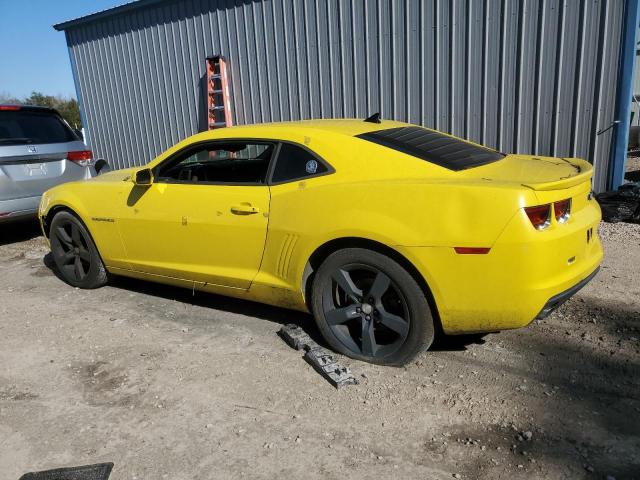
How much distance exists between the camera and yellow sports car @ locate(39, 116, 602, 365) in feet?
8.71

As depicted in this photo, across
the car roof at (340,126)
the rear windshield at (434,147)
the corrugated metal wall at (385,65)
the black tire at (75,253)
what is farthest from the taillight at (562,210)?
the black tire at (75,253)

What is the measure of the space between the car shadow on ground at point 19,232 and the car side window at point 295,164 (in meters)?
5.36

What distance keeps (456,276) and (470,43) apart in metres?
4.54

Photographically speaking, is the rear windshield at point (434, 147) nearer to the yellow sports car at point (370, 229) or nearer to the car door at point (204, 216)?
the yellow sports car at point (370, 229)

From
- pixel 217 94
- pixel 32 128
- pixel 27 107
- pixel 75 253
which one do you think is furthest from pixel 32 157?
pixel 217 94

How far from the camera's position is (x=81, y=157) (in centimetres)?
695

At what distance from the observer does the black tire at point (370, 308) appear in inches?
115

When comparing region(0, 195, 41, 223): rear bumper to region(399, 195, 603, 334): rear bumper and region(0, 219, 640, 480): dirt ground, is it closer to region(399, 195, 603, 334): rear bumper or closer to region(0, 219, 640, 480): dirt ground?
region(0, 219, 640, 480): dirt ground

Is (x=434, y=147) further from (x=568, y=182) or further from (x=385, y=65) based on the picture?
(x=385, y=65)

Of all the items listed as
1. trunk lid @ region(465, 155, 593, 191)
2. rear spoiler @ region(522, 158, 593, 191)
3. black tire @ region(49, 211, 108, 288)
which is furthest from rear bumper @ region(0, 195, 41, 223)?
rear spoiler @ region(522, 158, 593, 191)

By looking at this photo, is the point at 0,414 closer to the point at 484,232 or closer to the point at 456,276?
the point at 456,276

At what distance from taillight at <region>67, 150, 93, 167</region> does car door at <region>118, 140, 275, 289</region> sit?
3209 millimetres

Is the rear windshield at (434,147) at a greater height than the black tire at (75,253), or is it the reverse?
the rear windshield at (434,147)

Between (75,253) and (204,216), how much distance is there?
6.29ft
